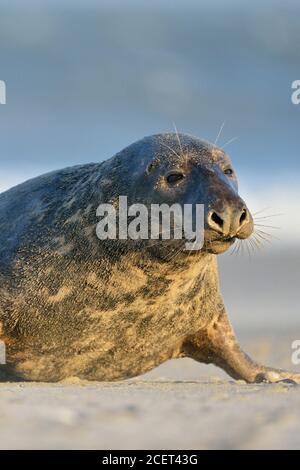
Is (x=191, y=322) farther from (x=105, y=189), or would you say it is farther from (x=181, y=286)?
(x=105, y=189)

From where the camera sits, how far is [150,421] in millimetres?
3402

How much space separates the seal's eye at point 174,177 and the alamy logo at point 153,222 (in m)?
0.20

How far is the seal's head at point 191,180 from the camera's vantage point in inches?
232

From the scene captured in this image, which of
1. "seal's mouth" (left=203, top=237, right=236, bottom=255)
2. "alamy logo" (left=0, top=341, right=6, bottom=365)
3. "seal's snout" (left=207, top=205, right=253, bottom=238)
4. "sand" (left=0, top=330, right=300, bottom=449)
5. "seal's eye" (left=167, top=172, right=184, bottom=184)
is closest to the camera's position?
"sand" (left=0, top=330, right=300, bottom=449)

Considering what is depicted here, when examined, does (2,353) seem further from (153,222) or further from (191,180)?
(191,180)

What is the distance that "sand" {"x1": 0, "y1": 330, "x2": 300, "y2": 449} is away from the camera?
10.1ft

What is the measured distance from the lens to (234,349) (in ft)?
27.4

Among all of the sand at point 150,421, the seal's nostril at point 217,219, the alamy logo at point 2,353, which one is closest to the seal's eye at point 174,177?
the seal's nostril at point 217,219

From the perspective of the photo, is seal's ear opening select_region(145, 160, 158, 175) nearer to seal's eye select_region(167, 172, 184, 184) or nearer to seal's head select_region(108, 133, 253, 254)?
seal's head select_region(108, 133, 253, 254)

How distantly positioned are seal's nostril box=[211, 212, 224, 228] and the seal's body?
54cm

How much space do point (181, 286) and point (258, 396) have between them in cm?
281

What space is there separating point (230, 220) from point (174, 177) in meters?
0.92

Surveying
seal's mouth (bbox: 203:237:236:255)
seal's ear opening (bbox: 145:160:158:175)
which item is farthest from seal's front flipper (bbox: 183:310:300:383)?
seal's mouth (bbox: 203:237:236:255)
